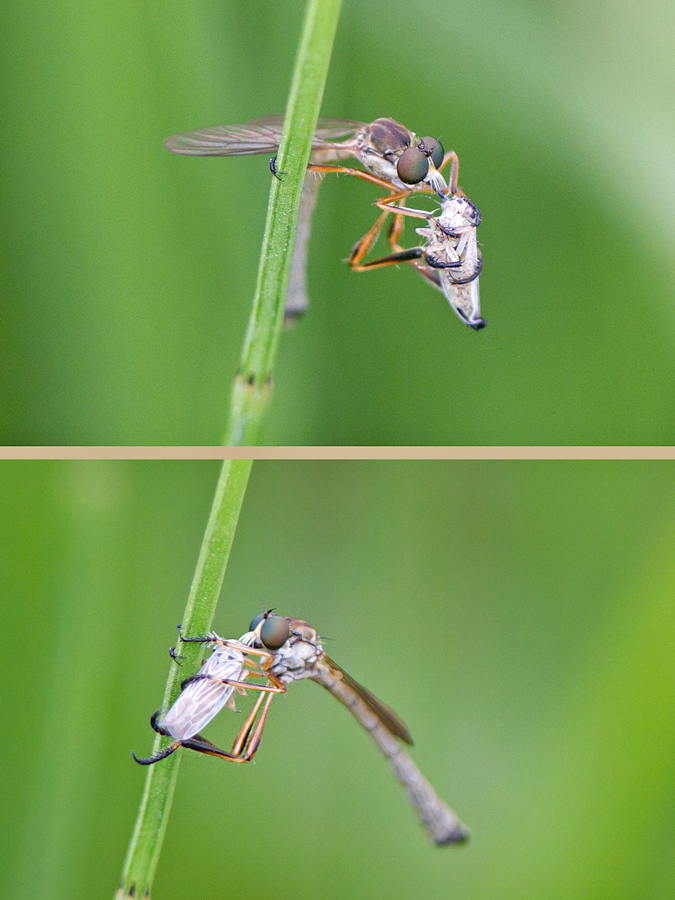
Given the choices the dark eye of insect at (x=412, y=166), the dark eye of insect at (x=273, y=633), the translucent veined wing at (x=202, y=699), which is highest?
the dark eye of insect at (x=412, y=166)

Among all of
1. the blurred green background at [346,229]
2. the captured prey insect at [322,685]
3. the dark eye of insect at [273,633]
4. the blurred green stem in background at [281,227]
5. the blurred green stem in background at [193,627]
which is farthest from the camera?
the blurred green background at [346,229]

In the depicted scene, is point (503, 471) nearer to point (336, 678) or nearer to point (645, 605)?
point (645, 605)

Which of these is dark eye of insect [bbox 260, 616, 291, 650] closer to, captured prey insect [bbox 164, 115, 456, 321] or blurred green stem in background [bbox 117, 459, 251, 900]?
blurred green stem in background [bbox 117, 459, 251, 900]

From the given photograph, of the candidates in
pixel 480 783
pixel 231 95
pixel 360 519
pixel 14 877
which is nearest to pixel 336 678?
pixel 360 519

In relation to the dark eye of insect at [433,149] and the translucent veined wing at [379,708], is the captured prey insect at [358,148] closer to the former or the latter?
the dark eye of insect at [433,149]

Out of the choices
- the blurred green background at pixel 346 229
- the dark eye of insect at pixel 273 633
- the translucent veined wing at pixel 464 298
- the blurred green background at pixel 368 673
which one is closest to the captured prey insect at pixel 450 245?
the translucent veined wing at pixel 464 298

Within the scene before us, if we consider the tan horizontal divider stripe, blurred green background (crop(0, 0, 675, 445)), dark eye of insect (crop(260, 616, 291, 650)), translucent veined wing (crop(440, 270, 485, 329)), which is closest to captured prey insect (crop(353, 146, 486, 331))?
translucent veined wing (crop(440, 270, 485, 329))

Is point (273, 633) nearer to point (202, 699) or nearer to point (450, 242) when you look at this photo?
point (202, 699)
